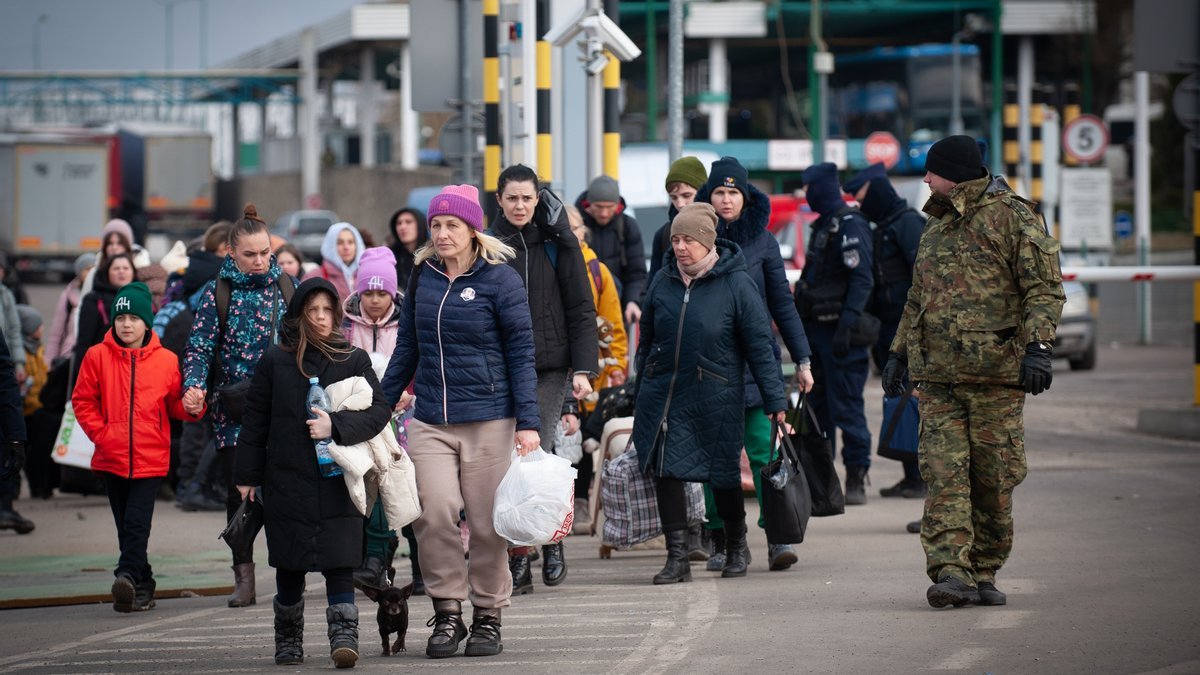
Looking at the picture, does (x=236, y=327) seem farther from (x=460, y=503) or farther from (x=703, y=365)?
(x=703, y=365)

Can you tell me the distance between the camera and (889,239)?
11.6 meters

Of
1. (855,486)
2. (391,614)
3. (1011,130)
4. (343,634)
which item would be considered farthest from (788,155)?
(343,634)

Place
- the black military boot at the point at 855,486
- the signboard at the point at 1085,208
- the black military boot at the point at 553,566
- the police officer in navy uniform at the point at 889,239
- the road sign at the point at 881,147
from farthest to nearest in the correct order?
the road sign at the point at 881,147
the signboard at the point at 1085,208
the black military boot at the point at 855,486
the police officer in navy uniform at the point at 889,239
the black military boot at the point at 553,566

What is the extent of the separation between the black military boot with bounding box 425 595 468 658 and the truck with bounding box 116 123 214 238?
47.7 m

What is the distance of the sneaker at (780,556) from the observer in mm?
9078

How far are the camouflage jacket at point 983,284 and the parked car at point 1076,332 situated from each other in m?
15.0

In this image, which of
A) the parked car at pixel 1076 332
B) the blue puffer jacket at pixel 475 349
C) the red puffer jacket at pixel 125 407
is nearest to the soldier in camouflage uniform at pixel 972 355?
the blue puffer jacket at pixel 475 349

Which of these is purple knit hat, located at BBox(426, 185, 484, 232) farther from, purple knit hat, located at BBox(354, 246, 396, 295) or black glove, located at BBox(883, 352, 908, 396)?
black glove, located at BBox(883, 352, 908, 396)

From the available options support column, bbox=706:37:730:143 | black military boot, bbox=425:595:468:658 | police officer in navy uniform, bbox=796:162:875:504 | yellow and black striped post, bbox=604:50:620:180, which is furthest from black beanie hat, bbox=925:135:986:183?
support column, bbox=706:37:730:143

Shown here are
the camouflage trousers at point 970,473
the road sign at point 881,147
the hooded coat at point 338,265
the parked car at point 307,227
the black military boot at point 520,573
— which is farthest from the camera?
the parked car at point 307,227

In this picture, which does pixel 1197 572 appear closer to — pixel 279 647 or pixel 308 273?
pixel 279 647

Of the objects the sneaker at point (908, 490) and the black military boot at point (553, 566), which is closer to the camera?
the black military boot at point (553, 566)

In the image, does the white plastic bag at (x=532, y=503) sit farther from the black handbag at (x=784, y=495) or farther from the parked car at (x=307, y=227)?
the parked car at (x=307, y=227)

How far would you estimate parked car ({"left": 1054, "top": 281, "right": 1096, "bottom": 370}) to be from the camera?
22.5 metres
